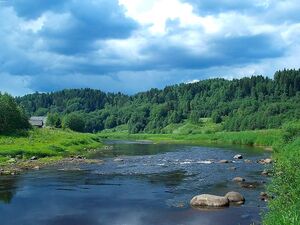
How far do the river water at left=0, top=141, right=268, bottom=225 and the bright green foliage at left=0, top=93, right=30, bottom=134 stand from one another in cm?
3962

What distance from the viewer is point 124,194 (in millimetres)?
43719

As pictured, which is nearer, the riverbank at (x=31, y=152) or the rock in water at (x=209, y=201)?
the rock in water at (x=209, y=201)

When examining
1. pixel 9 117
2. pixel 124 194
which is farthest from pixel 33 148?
pixel 124 194

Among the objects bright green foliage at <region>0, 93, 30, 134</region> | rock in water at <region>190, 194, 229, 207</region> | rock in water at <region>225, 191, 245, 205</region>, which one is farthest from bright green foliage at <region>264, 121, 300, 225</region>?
bright green foliage at <region>0, 93, 30, 134</region>

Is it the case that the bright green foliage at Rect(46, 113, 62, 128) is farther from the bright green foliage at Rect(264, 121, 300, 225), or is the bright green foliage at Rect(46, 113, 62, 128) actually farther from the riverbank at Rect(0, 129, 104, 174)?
the bright green foliage at Rect(264, 121, 300, 225)

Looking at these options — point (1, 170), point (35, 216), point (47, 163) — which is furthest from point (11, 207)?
point (47, 163)

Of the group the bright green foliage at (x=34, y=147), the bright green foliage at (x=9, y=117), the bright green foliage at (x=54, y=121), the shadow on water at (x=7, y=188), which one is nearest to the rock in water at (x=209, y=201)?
the shadow on water at (x=7, y=188)

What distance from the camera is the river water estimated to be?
3359 cm

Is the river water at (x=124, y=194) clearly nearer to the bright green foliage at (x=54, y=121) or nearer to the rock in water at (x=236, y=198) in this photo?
the rock in water at (x=236, y=198)

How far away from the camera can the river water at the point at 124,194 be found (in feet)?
110

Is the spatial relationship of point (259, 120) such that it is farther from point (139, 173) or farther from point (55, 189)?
point (55, 189)

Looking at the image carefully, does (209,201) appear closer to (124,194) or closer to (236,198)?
(236,198)

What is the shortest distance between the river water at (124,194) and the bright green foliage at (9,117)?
39620 mm

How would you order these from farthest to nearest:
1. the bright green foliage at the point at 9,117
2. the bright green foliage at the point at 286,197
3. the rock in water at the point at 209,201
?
the bright green foliage at the point at 9,117 < the rock in water at the point at 209,201 < the bright green foliage at the point at 286,197
